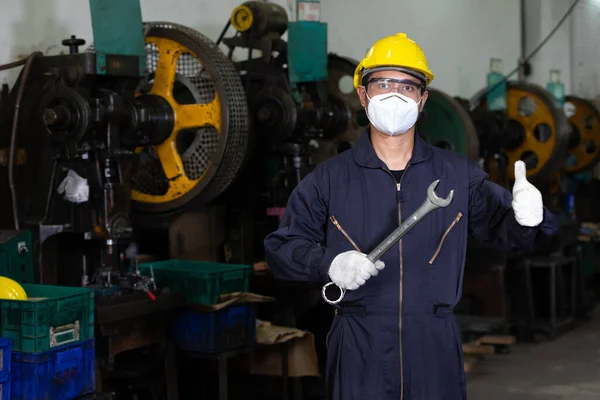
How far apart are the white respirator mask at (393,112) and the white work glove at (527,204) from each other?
0.31m

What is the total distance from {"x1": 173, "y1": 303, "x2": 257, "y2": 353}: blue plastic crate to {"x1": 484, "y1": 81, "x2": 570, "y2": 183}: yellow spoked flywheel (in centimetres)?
296

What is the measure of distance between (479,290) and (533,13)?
11.4ft

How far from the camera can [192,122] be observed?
342cm

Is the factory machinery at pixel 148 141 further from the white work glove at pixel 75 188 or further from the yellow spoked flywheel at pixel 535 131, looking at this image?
the yellow spoked flywheel at pixel 535 131

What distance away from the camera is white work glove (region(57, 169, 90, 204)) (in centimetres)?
301

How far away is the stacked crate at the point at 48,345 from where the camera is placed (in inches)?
99.5

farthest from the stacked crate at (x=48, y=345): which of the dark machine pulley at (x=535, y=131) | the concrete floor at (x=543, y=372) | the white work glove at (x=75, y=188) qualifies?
the dark machine pulley at (x=535, y=131)

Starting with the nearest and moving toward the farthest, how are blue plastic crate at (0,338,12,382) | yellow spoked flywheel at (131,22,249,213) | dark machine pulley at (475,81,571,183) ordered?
1. blue plastic crate at (0,338,12,382)
2. yellow spoked flywheel at (131,22,249,213)
3. dark machine pulley at (475,81,571,183)

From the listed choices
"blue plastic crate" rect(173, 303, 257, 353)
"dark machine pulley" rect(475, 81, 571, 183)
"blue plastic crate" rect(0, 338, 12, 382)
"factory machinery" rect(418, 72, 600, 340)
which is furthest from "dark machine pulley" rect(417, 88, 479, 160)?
"blue plastic crate" rect(0, 338, 12, 382)

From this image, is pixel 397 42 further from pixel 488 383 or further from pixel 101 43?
pixel 488 383

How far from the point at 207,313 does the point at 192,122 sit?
721 mm

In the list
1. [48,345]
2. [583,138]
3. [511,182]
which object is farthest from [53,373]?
[583,138]

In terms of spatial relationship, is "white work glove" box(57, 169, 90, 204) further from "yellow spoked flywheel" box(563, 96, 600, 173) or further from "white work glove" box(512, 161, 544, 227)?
"yellow spoked flywheel" box(563, 96, 600, 173)

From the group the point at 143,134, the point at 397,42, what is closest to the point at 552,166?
the point at 143,134
